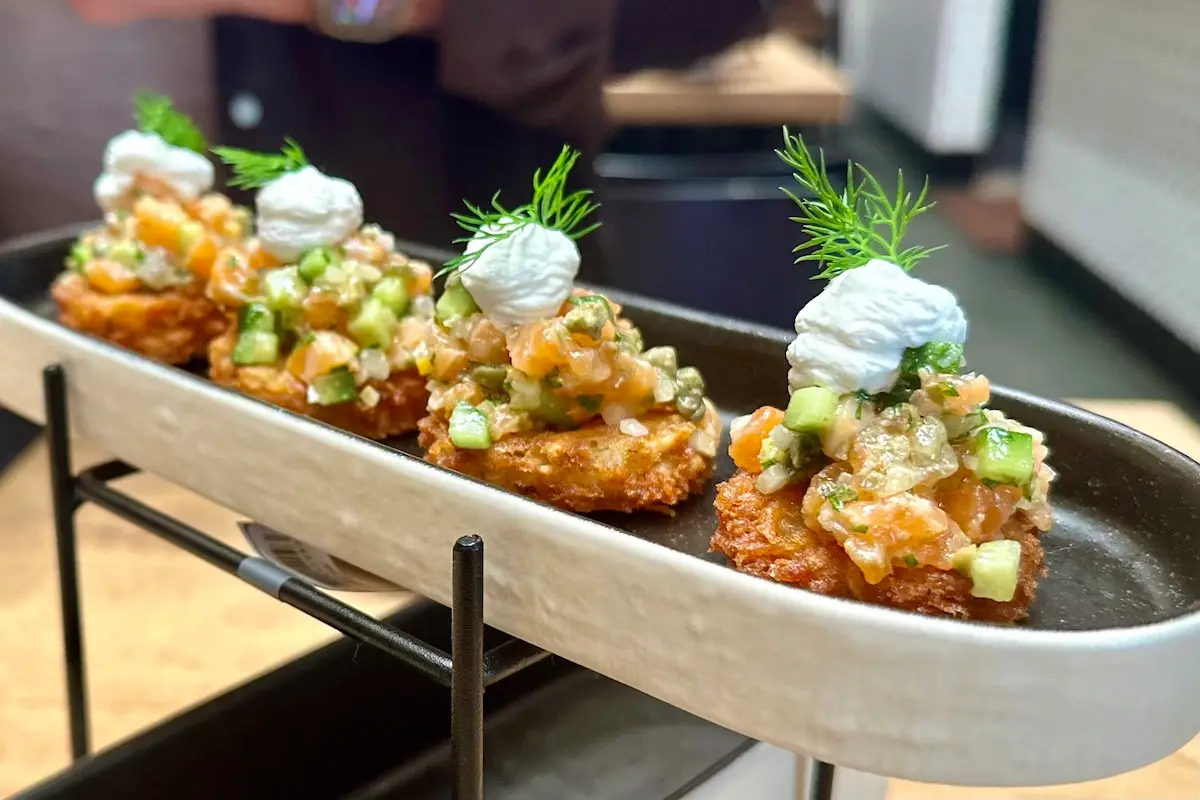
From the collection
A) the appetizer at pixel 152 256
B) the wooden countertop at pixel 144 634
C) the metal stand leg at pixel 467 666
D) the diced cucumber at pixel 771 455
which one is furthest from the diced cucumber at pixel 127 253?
the diced cucumber at pixel 771 455

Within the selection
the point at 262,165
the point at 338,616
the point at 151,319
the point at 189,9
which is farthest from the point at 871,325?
the point at 189,9

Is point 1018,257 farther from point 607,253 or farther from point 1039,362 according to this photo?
point 607,253

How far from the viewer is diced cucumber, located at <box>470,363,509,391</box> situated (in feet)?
3.13

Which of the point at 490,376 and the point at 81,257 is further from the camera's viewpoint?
the point at 81,257

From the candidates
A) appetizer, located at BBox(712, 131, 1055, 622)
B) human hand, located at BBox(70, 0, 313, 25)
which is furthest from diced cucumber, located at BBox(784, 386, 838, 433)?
human hand, located at BBox(70, 0, 313, 25)

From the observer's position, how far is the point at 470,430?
3.03 feet

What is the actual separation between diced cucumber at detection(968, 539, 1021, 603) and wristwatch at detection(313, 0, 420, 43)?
1.31m

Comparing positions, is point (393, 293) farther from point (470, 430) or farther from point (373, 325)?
point (470, 430)

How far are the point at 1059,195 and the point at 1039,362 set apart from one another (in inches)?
15.9

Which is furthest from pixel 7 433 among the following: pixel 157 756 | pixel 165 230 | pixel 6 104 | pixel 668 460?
pixel 668 460

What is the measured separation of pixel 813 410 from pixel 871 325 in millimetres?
70

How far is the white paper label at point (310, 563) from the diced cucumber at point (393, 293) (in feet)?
0.83

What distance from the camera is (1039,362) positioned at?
2348mm

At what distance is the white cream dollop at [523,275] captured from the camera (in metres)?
0.91
